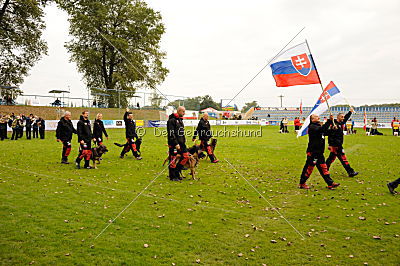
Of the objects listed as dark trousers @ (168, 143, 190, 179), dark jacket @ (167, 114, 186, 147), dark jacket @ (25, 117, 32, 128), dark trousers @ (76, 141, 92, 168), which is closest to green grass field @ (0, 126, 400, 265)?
dark trousers @ (168, 143, 190, 179)

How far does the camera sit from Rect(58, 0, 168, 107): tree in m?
42.6

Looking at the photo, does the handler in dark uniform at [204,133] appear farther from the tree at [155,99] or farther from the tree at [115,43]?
the tree at [155,99]

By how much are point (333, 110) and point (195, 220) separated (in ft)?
168

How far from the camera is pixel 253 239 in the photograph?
5316 millimetres

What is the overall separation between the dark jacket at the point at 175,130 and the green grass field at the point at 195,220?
1370 millimetres

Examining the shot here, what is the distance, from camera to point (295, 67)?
9.06 m

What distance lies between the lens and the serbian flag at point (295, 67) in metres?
8.87

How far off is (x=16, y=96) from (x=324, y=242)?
130 ft

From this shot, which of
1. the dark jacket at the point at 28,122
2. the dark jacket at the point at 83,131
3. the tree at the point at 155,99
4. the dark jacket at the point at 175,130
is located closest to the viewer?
the dark jacket at the point at 175,130

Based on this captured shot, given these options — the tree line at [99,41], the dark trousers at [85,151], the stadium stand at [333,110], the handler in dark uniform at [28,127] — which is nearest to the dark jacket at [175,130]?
the dark trousers at [85,151]

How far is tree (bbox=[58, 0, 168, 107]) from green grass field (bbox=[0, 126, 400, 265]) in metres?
34.0

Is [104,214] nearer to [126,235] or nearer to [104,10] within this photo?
[126,235]

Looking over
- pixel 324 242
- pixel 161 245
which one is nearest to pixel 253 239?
pixel 324 242

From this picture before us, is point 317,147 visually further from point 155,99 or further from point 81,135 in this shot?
point 155,99
